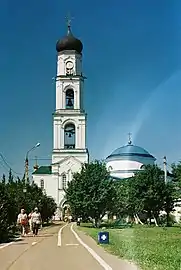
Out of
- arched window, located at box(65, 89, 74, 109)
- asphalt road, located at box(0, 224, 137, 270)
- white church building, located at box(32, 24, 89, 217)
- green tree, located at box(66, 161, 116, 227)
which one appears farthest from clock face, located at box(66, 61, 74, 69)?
asphalt road, located at box(0, 224, 137, 270)

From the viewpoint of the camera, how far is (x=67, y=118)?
85.5 meters

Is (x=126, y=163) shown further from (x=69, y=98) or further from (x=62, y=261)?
(x=62, y=261)

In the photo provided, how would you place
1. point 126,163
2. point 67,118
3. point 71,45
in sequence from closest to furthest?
point 126,163
point 67,118
point 71,45

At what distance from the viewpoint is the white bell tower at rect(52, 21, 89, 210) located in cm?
8625

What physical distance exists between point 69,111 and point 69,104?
2208mm

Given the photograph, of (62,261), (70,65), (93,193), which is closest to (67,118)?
(70,65)

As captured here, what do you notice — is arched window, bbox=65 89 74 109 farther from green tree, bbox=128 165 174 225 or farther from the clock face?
green tree, bbox=128 165 174 225

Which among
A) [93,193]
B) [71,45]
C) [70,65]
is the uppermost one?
[71,45]

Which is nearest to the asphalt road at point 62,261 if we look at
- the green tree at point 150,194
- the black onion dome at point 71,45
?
the green tree at point 150,194

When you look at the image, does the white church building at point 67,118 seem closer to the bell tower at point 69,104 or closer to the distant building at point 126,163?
the bell tower at point 69,104

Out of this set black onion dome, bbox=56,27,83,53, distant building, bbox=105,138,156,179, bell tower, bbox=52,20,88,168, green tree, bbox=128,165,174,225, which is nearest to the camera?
green tree, bbox=128,165,174,225

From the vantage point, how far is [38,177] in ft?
338

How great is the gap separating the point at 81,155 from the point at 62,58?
635 inches

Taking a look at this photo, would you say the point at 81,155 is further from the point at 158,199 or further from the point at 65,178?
the point at 158,199
